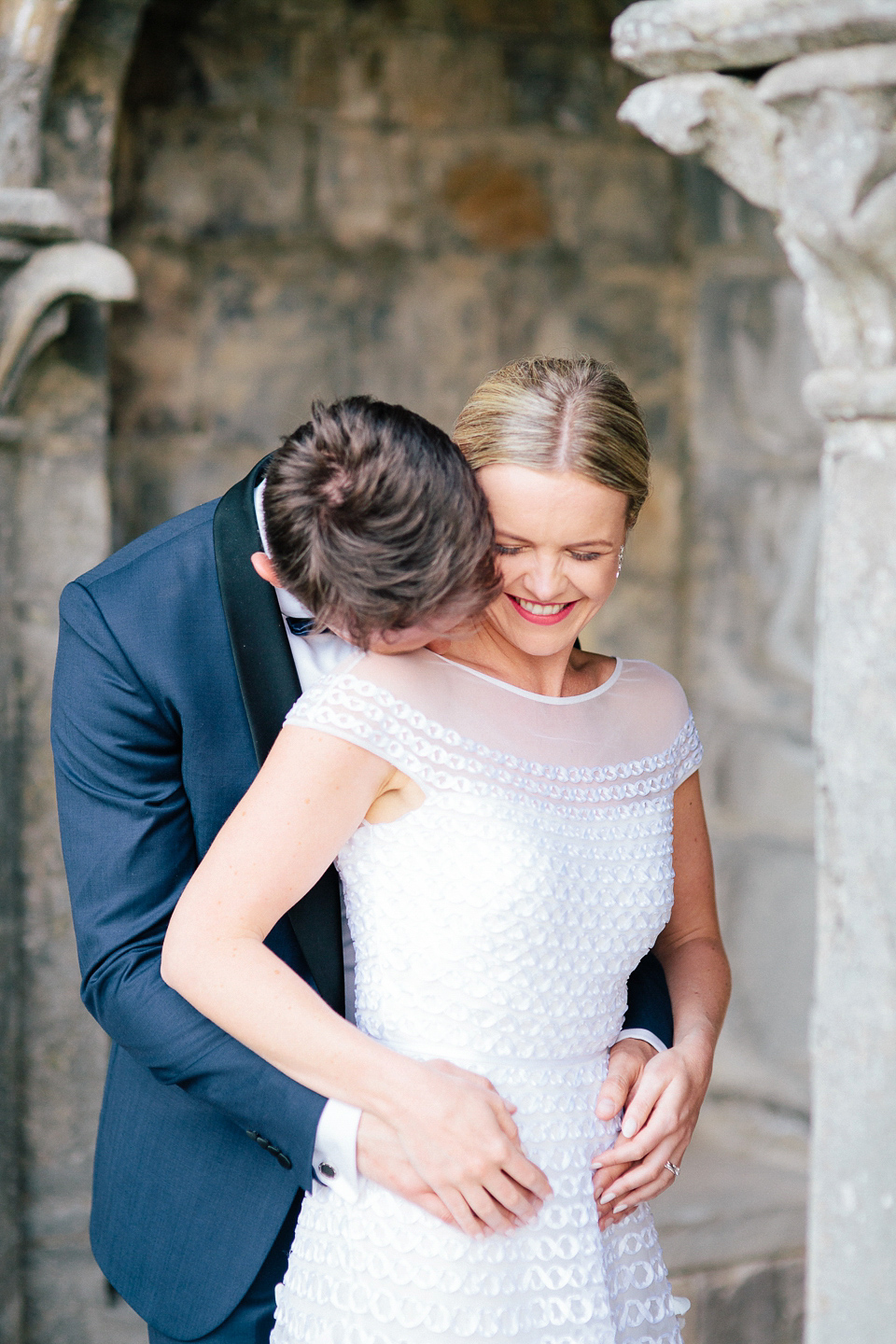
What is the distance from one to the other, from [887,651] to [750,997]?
2397mm

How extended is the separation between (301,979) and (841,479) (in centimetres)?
69

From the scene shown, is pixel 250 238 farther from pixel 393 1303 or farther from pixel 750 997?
pixel 393 1303

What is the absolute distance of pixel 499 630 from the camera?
160 cm

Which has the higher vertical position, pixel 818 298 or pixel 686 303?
pixel 818 298

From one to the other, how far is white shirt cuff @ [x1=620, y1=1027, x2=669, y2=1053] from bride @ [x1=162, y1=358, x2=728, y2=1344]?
0.14ft

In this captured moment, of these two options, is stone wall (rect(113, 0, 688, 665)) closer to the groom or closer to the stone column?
the groom

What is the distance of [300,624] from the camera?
1.60 m

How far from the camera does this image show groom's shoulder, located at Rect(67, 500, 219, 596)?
1577mm

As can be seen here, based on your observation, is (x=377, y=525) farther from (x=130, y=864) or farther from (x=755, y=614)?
(x=755, y=614)

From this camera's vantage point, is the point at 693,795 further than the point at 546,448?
Yes

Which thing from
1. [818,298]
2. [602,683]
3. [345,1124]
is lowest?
[345,1124]

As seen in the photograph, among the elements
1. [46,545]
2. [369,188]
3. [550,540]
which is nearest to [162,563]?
[550,540]

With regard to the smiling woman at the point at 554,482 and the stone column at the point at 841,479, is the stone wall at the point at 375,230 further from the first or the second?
the stone column at the point at 841,479

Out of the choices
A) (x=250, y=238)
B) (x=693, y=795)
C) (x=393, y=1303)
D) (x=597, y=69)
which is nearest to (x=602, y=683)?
(x=693, y=795)
